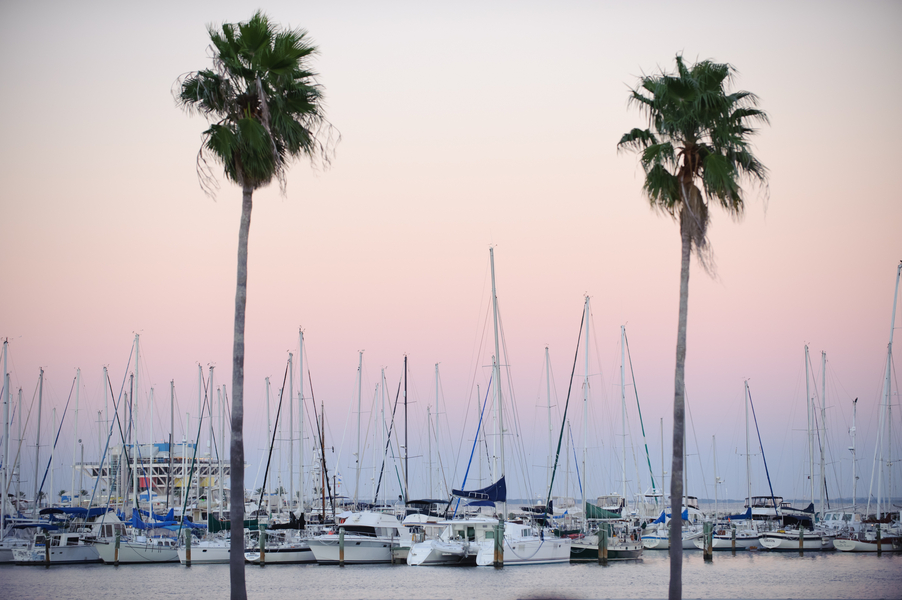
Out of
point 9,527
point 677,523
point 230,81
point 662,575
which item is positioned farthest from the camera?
point 9,527

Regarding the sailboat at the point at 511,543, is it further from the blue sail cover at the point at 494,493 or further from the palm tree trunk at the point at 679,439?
the palm tree trunk at the point at 679,439

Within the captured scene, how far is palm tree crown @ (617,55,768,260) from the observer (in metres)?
18.5

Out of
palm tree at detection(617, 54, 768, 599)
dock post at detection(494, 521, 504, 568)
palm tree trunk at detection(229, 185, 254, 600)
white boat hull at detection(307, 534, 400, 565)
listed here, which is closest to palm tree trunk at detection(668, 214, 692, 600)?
palm tree at detection(617, 54, 768, 599)

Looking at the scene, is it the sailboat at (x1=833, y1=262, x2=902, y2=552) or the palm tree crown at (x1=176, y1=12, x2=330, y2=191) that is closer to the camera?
the palm tree crown at (x1=176, y1=12, x2=330, y2=191)

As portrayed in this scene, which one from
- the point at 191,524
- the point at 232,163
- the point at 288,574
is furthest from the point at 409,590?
the point at 191,524

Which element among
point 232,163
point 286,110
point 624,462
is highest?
point 286,110

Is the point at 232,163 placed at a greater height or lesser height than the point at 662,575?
greater

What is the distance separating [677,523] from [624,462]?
4691 centimetres

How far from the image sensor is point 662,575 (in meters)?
49.0

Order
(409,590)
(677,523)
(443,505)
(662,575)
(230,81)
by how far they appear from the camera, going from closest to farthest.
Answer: (677,523) → (230,81) → (409,590) → (662,575) → (443,505)

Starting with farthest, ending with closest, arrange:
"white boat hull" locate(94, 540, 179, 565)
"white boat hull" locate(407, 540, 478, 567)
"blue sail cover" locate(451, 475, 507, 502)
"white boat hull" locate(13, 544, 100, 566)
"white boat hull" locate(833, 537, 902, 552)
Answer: "white boat hull" locate(833, 537, 902, 552), "white boat hull" locate(13, 544, 100, 566), "white boat hull" locate(94, 540, 179, 565), "white boat hull" locate(407, 540, 478, 567), "blue sail cover" locate(451, 475, 507, 502)

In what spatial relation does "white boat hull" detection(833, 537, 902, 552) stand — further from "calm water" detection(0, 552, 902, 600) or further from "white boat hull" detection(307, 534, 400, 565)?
"white boat hull" detection(307, 534, 400, 565)

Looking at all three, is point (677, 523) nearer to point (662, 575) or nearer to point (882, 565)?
point (662, 575)

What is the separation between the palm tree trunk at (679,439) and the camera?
59.4ft
